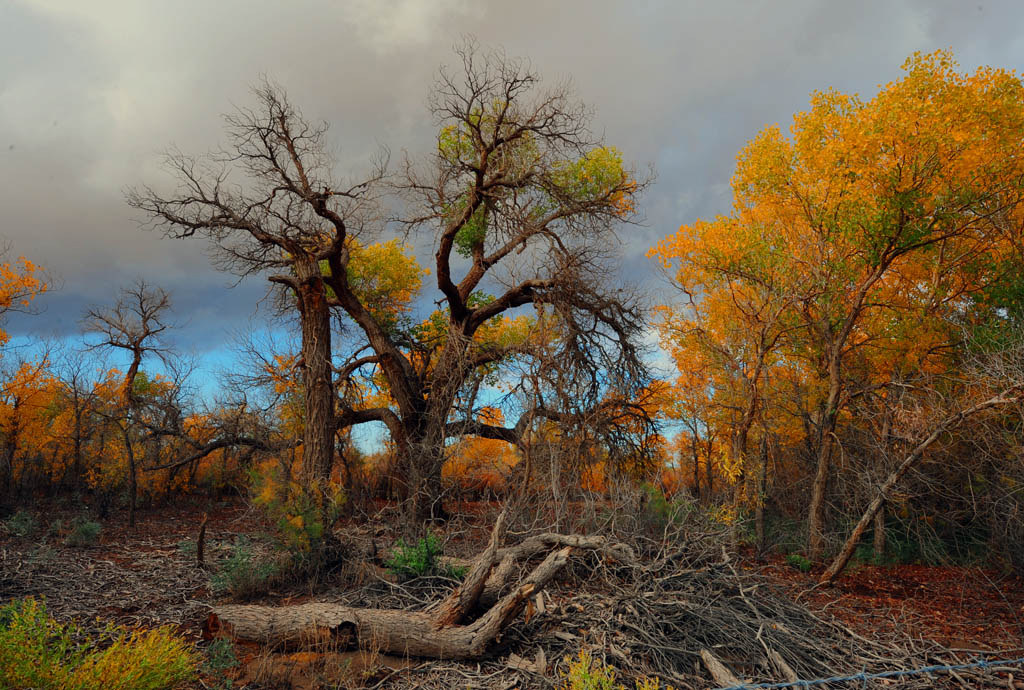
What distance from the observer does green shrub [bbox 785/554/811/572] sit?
11469 mm

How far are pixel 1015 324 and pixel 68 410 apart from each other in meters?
18.3

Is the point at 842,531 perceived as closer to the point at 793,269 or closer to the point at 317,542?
the point at 793,269

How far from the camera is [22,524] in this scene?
412 inches

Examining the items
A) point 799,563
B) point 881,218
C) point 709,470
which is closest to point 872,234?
point 881,218

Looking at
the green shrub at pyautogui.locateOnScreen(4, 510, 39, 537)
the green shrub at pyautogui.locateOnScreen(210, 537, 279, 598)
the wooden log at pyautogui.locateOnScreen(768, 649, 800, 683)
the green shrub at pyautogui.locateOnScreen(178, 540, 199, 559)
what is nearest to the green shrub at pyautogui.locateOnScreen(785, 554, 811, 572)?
the wooden log at pyautogui.locateOnScreen(768, 649, 800, 683)

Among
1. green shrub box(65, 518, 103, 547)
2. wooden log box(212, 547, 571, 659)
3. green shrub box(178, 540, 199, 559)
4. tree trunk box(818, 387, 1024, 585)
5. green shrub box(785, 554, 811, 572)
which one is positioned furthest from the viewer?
green shrub box(785, 554, 811, 572)

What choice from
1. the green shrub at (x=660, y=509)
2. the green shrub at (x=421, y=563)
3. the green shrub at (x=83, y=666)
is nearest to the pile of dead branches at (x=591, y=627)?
the green shrub at (x=421, y=563)

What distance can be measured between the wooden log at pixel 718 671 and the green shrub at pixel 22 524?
10.5 m

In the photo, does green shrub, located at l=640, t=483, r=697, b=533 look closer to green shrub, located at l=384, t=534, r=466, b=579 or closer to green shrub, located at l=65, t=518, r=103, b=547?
green shrub, located at l=384, t=534, r=466, b=579

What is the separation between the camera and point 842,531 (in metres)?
13.7

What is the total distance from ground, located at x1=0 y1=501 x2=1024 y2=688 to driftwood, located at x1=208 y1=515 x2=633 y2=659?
17 cm

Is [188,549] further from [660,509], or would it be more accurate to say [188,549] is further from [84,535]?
[660,509]

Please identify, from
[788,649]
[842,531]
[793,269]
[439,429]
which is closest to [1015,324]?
[793,269]

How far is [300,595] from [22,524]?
6.17 meters
